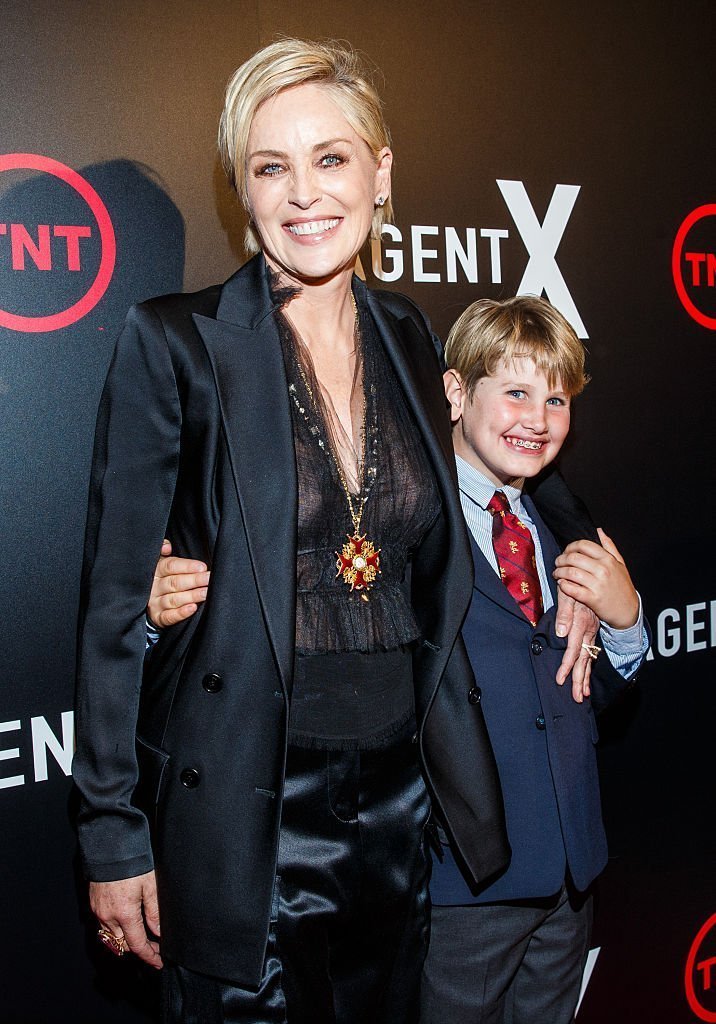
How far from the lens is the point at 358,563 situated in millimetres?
1476

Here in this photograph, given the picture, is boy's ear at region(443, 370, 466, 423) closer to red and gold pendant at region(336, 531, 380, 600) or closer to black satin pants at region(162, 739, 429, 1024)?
red and gold pendant at region(336, 531, 380, 600)

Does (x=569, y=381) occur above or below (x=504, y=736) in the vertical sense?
above

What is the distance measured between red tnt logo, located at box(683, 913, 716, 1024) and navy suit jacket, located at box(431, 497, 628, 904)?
133 cm

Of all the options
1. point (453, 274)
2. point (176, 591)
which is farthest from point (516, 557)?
point (453, 274)

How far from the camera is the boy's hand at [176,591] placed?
4.63 feet

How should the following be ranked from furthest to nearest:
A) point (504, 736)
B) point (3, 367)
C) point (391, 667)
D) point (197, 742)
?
point (3, 367) → point (504, 736) → point (391, 667) → point (197, 742)

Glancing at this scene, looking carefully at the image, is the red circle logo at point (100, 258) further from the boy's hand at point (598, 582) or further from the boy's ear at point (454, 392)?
the boy's hand at point (598, 582)

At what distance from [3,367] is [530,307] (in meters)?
1.03

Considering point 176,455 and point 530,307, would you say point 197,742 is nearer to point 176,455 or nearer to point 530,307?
point 176,455

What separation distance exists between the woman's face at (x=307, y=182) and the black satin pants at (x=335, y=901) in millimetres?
777

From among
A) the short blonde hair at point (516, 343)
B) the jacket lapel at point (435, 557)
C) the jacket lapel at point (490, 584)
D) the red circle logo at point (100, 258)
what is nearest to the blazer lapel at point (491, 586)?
the jacket lapel at point (490, 584)

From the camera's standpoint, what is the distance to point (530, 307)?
1.89m

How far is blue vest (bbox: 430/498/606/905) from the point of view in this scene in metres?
1.67

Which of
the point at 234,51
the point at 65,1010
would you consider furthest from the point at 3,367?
the point at 65,1010
